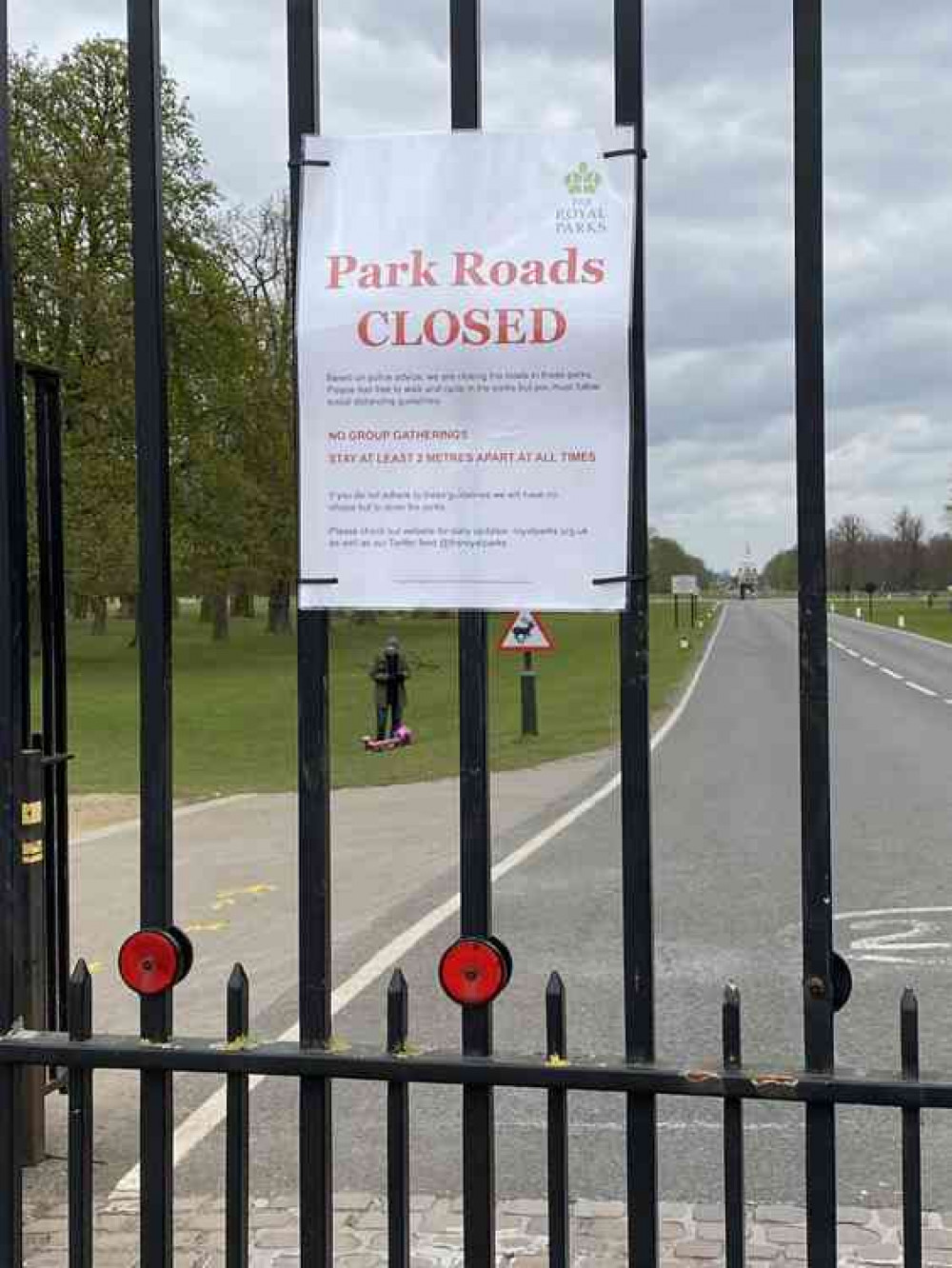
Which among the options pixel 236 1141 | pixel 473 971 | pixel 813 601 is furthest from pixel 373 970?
pixel 813 601

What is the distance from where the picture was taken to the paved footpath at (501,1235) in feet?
12.7

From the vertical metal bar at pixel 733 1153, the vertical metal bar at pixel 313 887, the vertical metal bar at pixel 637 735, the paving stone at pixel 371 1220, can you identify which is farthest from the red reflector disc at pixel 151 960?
the paving stone at pixel 371 1220

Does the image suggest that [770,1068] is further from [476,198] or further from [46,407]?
[46,407]

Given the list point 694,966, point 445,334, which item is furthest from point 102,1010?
point 445,334

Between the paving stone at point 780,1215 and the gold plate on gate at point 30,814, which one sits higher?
the gold plate on gate at point 30,814

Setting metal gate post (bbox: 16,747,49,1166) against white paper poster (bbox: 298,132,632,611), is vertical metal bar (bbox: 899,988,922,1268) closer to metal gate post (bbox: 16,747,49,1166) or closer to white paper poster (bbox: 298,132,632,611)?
white paper poster (bbox: 298,132,632,611)

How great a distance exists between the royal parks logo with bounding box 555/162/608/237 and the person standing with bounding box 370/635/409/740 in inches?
673

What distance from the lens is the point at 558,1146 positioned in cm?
277

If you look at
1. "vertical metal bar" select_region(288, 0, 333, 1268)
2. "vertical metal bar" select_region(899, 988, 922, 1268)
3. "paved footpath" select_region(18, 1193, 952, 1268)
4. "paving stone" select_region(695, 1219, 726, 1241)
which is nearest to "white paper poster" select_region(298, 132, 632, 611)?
"vertical metal bar" select_region(288, 0, 333, 1268)

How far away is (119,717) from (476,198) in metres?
23.7

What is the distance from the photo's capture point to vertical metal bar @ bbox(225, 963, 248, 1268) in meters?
2.87

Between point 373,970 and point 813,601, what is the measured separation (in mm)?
5037

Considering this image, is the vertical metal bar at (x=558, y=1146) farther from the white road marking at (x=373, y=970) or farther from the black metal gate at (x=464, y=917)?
the white road marking at (x=373, y=970)

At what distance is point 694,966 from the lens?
7.18 m
